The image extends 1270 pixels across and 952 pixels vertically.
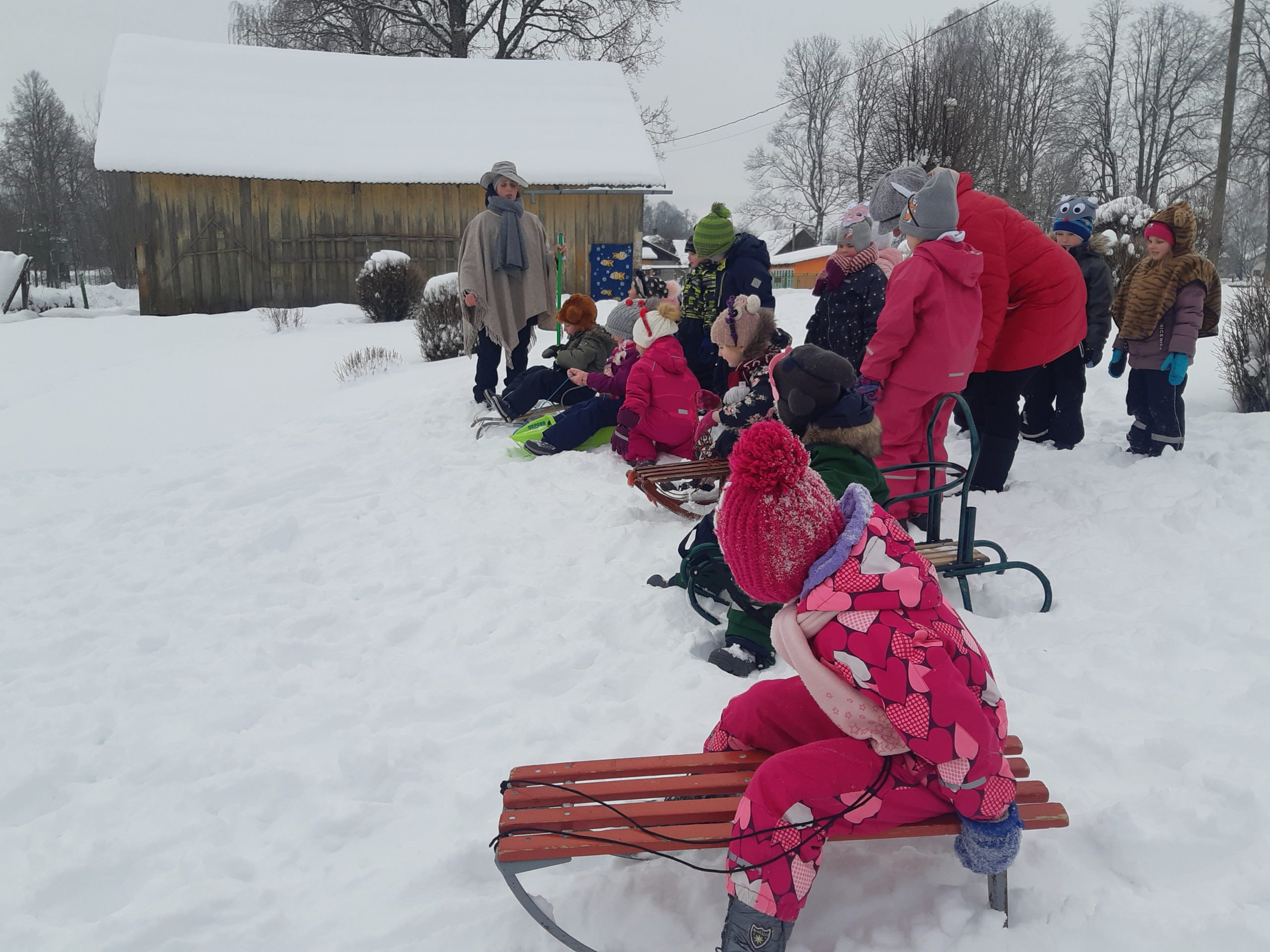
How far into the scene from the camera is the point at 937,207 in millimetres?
4273

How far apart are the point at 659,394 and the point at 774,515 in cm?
380

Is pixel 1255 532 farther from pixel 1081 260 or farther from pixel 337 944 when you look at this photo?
pixel 337 944

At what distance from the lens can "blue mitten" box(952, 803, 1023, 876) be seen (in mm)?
1997

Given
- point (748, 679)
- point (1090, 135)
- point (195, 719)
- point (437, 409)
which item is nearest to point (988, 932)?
point (748, 679)

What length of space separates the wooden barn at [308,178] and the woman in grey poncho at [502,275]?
10.0 m

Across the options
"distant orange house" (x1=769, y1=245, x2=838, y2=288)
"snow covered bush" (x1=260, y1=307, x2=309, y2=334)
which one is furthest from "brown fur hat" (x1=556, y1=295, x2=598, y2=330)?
"distant orange house" (x1=769, y1=245, x2=838, y2=288)

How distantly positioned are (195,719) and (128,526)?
2.66 meters

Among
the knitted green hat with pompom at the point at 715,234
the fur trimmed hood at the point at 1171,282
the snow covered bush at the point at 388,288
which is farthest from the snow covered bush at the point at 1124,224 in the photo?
the snow covered bush at the point at 388,288

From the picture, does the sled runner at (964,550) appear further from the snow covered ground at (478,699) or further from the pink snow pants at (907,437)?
the pink snow pants at (907,437)

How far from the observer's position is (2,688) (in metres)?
3.54

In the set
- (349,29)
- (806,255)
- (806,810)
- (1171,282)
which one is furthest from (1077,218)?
(806,255)

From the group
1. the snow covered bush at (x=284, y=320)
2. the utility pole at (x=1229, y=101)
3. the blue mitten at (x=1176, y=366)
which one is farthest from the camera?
the utility pole at (x=1229, y=101)

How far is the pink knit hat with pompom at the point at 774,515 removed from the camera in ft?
6.51

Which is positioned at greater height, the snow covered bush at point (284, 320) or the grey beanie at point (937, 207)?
the grey beanie at point (937, 207)
